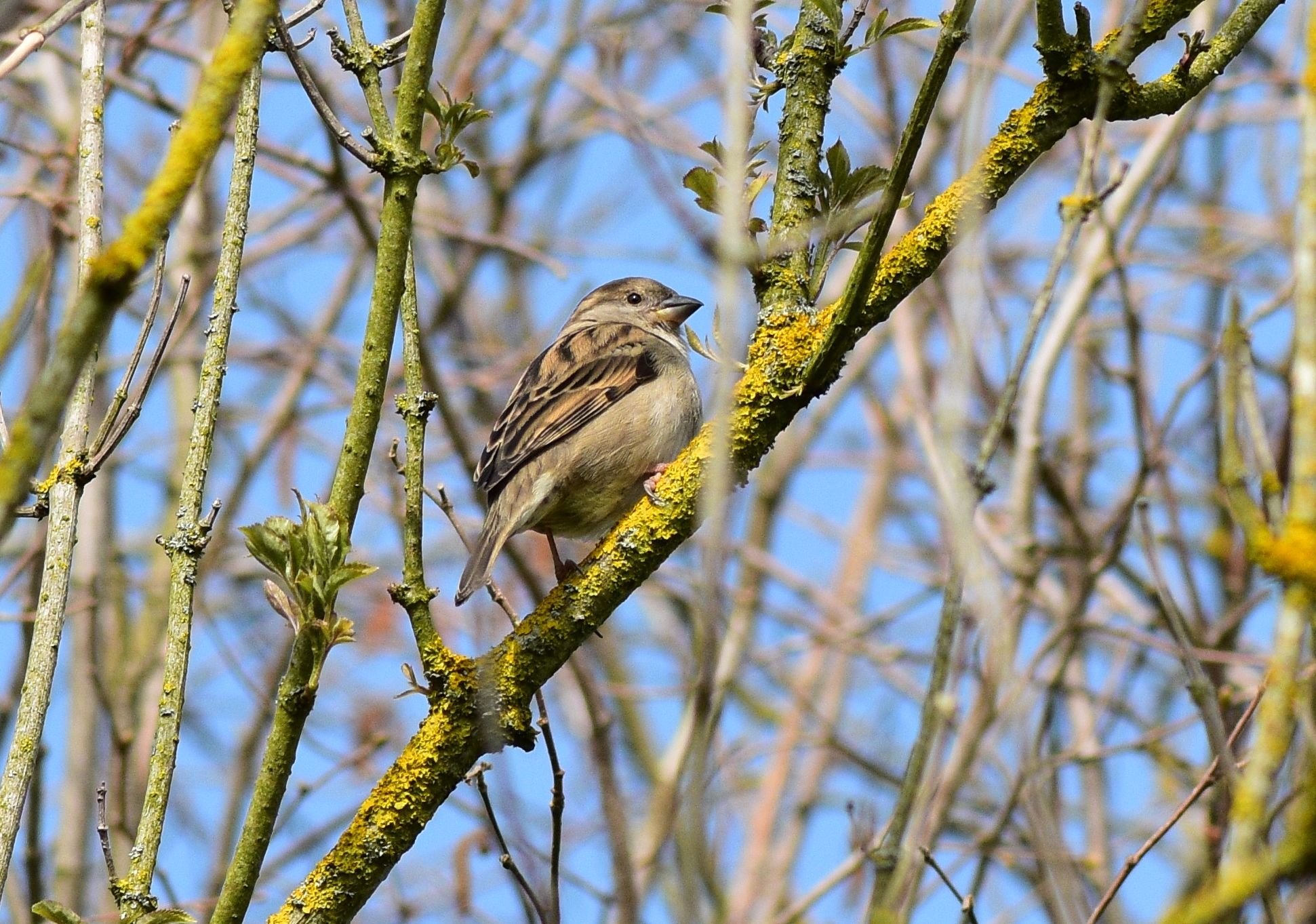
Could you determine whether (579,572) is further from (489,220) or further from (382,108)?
(489,220)

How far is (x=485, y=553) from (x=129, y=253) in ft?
10.8

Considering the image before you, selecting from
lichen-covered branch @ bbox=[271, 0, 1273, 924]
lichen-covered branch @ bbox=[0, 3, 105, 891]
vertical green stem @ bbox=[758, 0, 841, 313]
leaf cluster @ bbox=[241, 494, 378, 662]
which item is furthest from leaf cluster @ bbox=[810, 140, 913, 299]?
lichen-covered branch @ bbox=[0, 3, 105, 891]

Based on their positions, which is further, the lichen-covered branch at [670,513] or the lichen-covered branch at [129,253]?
the lichen-covered branch at [670,513]

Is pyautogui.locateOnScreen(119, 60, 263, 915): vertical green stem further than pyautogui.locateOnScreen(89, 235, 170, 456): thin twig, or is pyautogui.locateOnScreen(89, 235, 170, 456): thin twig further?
pyautogui.locateOnScreen(89, 235, 170, 456): thin twig

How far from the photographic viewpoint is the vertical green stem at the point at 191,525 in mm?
2885

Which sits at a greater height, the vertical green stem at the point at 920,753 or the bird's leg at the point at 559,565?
the bird's leg at the point at 559,565

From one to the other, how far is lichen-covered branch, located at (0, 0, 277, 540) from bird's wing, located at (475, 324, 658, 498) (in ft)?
12.4

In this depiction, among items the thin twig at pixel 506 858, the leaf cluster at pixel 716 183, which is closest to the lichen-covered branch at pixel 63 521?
the thin twig at pixel 506 858

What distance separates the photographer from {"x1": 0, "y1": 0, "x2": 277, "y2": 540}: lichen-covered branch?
185 cm

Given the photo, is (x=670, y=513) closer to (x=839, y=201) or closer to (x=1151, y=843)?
(x=839, y=201)

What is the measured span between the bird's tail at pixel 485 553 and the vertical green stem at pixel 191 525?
1268 mm

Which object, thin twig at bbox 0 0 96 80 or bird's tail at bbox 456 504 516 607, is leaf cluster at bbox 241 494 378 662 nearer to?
thin twig at bbox 0 0 96 80

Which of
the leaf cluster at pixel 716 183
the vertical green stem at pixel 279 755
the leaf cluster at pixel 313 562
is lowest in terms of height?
the vertical green stem at pixel 279 755

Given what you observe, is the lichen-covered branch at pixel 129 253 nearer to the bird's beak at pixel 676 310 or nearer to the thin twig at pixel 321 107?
the thin twig at pixel 321 107
